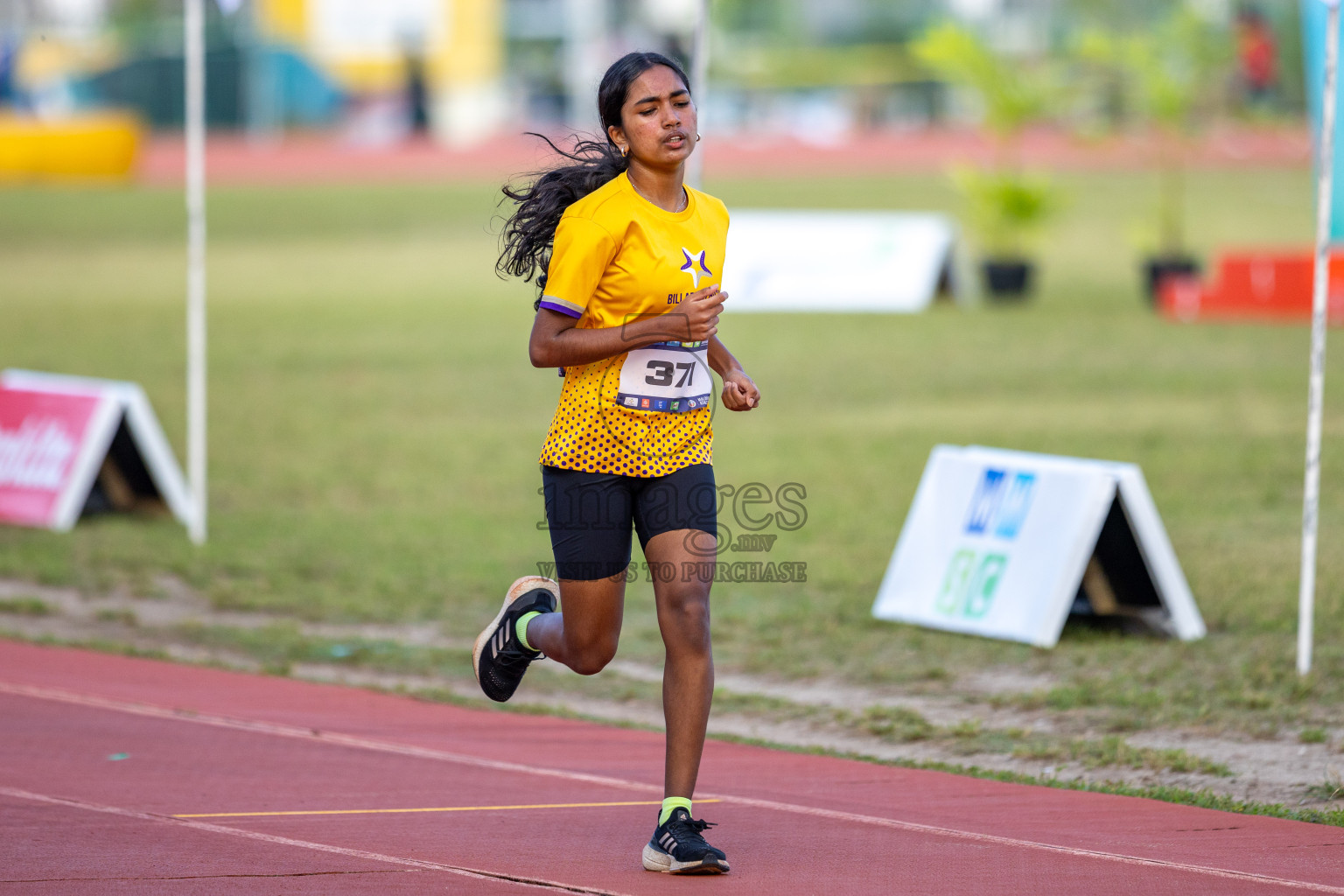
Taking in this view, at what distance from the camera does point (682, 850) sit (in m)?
4.48

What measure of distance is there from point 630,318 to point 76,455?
21.9ft

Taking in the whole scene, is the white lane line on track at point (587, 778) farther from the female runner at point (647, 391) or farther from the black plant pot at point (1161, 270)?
the black plant pot at point (1161, 270)

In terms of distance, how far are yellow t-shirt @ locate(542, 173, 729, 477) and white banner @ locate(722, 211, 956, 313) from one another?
54.4 ft

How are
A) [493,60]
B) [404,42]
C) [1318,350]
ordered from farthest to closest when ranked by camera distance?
[404,42]
[493,60]
[1318,350]

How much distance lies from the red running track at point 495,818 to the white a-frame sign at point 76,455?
12.0ft

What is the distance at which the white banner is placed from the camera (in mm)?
21531

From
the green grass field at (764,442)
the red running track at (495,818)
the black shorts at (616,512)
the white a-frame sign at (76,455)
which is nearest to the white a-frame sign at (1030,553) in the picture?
the green grass field at (764,442)

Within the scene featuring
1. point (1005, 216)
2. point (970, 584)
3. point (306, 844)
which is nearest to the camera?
point (306, 844)

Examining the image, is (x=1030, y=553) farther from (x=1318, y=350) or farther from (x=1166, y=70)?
(x=1166, y=70)

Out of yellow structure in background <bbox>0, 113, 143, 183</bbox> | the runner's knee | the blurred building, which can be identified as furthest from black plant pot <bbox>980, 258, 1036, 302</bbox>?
the blurred building

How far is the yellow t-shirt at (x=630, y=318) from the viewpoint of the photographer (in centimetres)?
449

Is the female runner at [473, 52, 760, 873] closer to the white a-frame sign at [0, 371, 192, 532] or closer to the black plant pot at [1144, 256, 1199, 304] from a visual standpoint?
the white a-frame sign at [0, 371, 192, 532]

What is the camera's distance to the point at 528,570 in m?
9.33

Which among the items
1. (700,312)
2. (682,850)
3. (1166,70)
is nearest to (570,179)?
(700,312)
